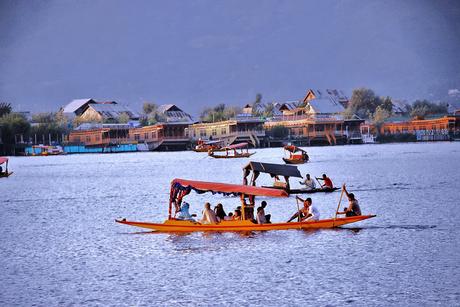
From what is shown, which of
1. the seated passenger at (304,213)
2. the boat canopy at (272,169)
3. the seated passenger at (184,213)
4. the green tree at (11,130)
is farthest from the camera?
the green tree at (11,130)

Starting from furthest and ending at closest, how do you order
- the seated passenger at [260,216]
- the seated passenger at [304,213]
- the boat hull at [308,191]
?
the boat hull at [308,191] < the seated passenger at [304,213] < the seated passenger at [260,216]

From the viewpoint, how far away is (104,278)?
27.8m

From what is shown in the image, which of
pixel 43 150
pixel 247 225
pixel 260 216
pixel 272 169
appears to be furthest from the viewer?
pixel 43 150

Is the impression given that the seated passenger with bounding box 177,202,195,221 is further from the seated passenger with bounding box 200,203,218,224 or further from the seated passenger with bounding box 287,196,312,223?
the seated passenger with bounding box 287,196,312,223

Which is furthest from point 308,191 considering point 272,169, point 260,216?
point 260,216

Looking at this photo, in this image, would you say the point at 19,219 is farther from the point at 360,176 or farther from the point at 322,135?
the point at 322,135

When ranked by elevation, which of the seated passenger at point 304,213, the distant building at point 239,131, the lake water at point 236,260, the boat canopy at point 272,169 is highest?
the distant building at point 239,131

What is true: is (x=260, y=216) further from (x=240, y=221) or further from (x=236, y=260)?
(x=236, y=260)

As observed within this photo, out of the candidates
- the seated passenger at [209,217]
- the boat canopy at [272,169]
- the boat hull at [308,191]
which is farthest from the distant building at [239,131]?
the seated passenger at [209,217]

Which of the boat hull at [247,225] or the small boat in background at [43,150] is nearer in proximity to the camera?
the boat hull at [247,225]

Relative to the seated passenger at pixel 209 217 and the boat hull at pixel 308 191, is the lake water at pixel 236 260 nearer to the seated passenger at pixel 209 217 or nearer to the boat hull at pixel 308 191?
the seated passenger at pixel 209 217

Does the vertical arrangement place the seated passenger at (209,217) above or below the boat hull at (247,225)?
above

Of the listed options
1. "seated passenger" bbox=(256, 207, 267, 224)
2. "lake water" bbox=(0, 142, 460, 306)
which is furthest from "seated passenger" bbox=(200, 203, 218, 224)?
"seated passenger" bbox=(256, 207, 267, 224)

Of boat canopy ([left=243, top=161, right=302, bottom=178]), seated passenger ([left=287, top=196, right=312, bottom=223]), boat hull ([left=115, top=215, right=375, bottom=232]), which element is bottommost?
boat hull ([left=115, top=215, right=375, bottom=232])
